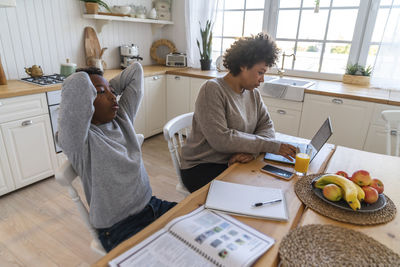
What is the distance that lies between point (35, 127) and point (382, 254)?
237 cm

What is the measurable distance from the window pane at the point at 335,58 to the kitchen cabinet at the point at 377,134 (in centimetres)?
93

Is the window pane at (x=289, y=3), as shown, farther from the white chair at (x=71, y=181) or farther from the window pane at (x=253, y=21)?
the white chair at (x=71, y=181)

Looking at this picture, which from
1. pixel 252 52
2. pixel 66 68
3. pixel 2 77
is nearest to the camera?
pixel 252 52

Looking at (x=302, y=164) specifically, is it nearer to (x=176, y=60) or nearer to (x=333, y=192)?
(x=333, y=192)

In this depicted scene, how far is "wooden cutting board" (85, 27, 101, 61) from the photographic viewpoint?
9.48 feet

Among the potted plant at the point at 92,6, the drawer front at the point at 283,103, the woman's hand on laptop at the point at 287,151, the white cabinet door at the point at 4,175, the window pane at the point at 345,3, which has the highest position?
the window pane at the point at 345,3

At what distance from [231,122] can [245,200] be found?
0.59m

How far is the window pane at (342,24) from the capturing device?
2766 millimetres

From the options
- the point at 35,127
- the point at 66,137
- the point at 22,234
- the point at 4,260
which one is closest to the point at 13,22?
the point at 35,127

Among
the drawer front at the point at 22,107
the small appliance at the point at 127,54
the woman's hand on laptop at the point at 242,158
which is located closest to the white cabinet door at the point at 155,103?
the small appliance at the point at 127,54

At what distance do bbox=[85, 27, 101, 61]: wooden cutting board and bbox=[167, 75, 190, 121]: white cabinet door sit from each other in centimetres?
88

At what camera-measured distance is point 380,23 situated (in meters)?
2.59

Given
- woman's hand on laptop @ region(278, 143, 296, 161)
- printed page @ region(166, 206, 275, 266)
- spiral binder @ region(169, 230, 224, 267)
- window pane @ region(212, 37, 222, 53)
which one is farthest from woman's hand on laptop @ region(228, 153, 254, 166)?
window pane @ region(212, 37, 222, 53)

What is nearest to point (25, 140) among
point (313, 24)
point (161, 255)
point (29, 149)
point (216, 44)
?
point (29, 149)
